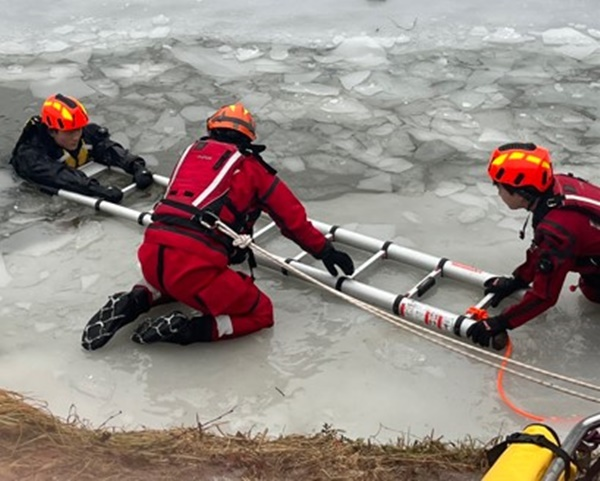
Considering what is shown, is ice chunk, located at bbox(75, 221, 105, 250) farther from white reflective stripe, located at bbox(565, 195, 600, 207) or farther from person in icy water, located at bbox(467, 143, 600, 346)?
white reflective stripe, located at bbox(565, 195, 600, 207)

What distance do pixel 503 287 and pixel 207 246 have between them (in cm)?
136

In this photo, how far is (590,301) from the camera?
12.8 ft

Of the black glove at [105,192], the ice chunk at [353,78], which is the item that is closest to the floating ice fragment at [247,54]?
the ice chunk at [353,78]

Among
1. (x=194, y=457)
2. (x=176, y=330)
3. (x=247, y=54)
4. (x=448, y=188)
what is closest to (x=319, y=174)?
(x=448, y=188)

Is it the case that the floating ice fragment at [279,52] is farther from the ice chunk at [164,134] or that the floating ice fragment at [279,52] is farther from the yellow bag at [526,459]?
the yellow bag at [526,459]

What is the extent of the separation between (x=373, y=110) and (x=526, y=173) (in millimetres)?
2645

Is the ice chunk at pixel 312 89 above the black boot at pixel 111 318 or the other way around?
above

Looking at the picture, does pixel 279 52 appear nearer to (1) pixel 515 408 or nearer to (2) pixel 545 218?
(2) pixel 545 218

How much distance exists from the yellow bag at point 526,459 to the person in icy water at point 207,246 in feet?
5.47

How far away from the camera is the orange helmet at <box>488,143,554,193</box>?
3.38 m

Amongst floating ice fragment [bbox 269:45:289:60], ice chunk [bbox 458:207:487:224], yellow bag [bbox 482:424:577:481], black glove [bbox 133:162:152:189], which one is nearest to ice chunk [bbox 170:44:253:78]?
floating ice fragment [bbox 269:45:289:60]

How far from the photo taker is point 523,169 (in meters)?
3.38

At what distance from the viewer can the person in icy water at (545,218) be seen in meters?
3.37

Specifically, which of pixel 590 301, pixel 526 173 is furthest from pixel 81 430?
pixel 590 301
